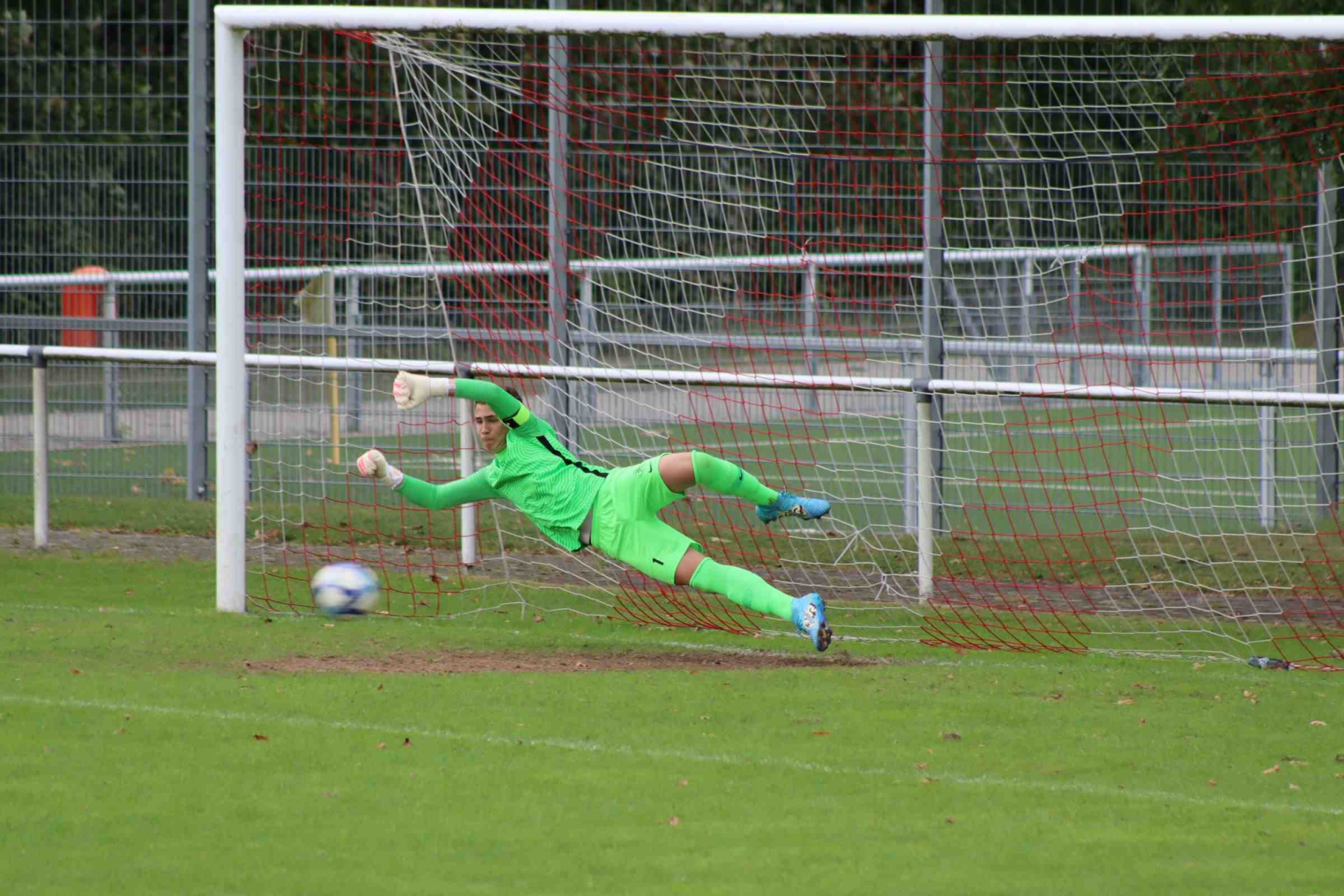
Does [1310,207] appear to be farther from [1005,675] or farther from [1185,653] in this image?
[1005,675]

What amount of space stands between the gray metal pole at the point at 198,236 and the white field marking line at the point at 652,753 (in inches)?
233

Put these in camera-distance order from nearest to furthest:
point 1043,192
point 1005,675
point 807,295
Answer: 1. point 1005,675
2. point 807,295
3. point 1043,192

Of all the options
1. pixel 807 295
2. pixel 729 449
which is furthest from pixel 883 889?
pixel 807 295

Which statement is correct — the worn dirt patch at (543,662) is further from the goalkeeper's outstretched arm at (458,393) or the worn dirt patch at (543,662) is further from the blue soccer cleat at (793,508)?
the goalkeeper's outstretched arm at (458,393)

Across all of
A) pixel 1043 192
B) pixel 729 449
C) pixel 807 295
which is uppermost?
pixel 1043 192

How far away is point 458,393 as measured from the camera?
7.25 metres

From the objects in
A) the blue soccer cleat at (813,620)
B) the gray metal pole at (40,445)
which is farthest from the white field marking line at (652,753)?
the gray metal pole at (40,445)

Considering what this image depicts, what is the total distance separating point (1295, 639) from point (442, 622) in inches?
159

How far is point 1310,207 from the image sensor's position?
12.3 meters

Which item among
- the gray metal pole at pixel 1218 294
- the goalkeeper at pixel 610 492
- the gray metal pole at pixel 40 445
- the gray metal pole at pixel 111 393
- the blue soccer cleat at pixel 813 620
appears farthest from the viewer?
the gray metal pole at pixel 1218 294

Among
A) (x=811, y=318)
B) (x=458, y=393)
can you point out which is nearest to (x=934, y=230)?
(x=811, y=318)

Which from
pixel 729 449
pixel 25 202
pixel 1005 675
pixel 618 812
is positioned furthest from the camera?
pixel 25 202

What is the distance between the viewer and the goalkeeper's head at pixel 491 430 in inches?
297

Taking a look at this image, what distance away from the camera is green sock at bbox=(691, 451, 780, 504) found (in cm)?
711
